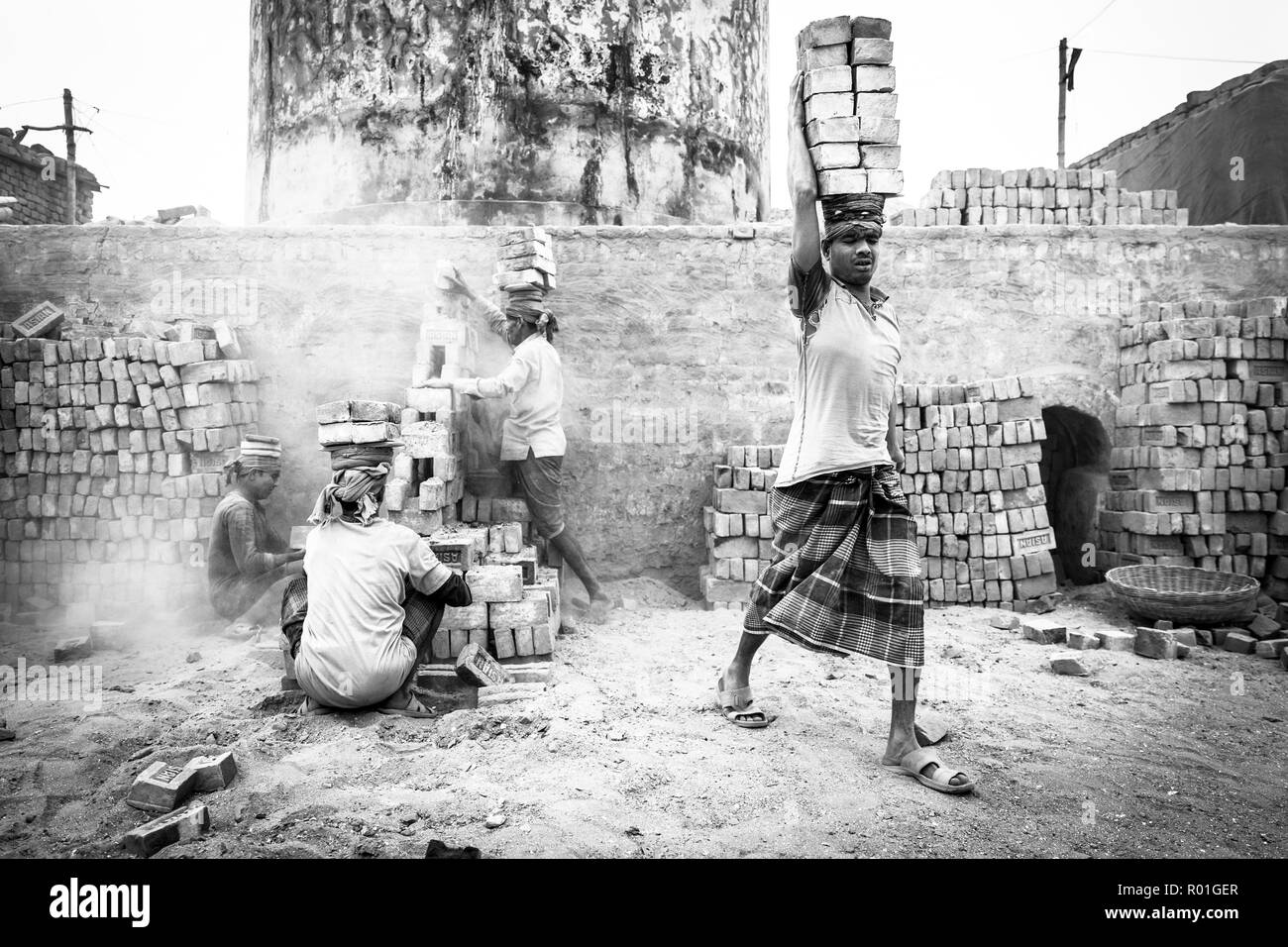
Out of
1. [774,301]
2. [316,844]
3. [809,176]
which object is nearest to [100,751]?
[316,844]

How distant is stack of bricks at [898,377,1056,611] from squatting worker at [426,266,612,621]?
2637 millimetres

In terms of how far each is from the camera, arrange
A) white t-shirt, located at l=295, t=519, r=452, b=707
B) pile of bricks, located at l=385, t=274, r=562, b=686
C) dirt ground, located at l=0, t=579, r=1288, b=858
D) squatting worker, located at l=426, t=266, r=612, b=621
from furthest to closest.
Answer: squatting worker, located at l=426, t=266, r=612, b=621 < pile of bricks, located at l=385, t=274, r=562, b=686 < white t-shirt, located at l=295, t=519, r=452, b=707 < dirt ground, located at l=0, t=579, r=1288, b=858

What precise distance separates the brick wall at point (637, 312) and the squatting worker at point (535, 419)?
823mm

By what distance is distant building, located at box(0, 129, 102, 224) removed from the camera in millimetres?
14141

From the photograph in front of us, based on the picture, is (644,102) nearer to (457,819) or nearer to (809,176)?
(809,176)

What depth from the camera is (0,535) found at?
6359mm

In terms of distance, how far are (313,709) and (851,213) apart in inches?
131

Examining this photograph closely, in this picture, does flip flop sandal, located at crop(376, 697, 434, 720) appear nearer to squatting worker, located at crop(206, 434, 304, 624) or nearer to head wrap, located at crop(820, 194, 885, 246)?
squatting worker, located at crop(206, 434, 304, 624)

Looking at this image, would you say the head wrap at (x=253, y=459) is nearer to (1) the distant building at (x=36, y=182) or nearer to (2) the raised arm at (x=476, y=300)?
(2) the raised arm at (x=476, y=300)

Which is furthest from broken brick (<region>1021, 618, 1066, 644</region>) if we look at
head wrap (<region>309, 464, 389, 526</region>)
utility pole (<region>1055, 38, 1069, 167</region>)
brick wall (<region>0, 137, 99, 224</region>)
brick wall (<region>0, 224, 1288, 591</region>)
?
brick wall (<region>0, 137, 99, 224</region>)

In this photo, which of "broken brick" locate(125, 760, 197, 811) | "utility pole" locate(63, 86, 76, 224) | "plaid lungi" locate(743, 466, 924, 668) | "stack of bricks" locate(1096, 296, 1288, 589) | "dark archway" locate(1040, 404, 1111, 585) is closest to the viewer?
"broken brick" locate(125, 760, 197, 811)

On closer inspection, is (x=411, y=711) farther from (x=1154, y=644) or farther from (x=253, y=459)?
(x=1154, y=644)

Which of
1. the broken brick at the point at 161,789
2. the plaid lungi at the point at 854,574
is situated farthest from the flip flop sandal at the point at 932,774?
the broken brick at the point at 161,789

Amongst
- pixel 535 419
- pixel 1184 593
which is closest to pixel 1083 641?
pixel 1184 593
